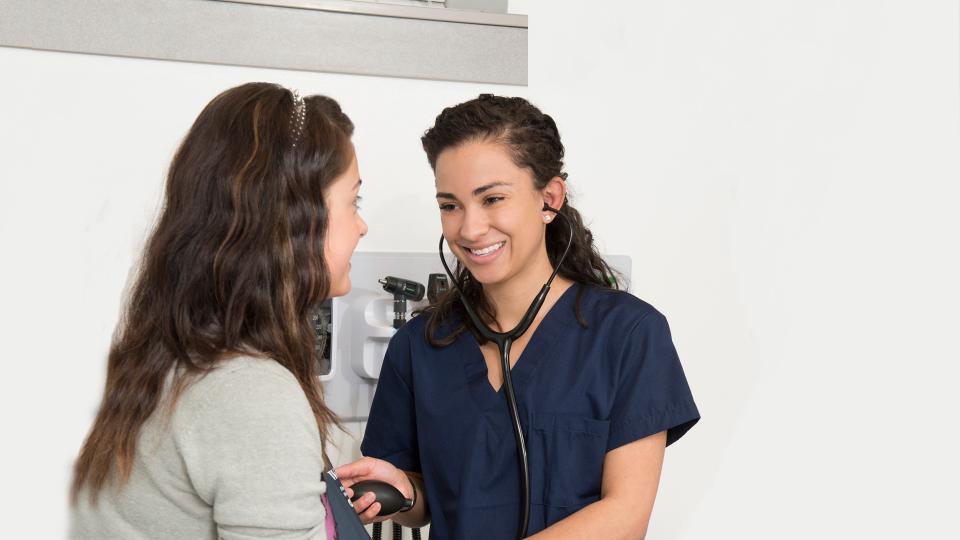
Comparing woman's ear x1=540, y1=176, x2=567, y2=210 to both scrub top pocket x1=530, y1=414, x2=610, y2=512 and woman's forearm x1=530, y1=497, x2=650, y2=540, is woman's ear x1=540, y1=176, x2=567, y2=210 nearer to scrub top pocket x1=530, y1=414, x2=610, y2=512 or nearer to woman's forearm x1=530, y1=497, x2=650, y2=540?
scrub top pocket x1=530, y1=414, x2=610, y2=512

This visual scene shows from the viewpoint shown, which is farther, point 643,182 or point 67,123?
point 643,182

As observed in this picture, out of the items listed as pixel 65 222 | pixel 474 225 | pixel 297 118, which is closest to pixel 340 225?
pixel 297 118

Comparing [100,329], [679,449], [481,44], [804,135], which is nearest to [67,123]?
[100,329]

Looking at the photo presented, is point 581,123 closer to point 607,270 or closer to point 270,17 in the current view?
point 607,270

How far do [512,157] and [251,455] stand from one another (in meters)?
0.67

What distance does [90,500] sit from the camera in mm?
873

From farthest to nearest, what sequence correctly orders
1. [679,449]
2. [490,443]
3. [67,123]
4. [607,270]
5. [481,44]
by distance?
1. [679,449]
2. [481,44]
3. [607,270]
4. [67,123]
5. [490,443]

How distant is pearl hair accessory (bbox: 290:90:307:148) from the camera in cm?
90

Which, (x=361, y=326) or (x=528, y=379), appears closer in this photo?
(x=528, y=379)

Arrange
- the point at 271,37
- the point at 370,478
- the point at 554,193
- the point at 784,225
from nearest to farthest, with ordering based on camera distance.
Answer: the point at 370,478 → the point at 554,193 → the point at 271,37 → the point at 784,225

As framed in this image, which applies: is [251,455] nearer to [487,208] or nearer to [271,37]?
[487,208]

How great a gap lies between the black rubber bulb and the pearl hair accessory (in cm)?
47

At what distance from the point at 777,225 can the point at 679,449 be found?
0.51m

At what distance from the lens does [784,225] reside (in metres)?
2.01
